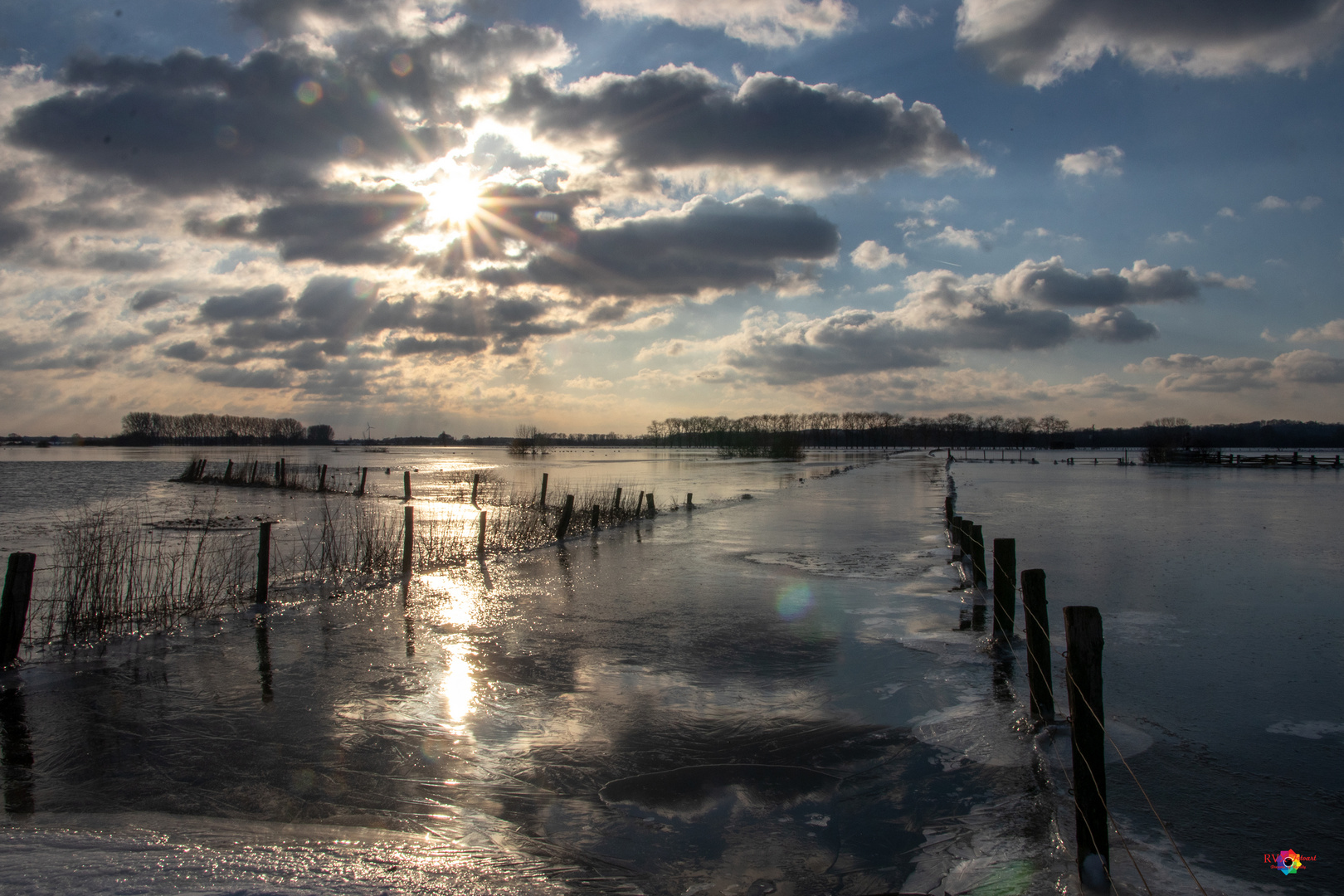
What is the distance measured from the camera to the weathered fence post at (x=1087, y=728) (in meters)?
4.68

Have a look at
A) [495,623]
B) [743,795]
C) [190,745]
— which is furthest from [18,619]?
[743,795]

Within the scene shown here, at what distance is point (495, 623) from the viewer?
11.4 metres

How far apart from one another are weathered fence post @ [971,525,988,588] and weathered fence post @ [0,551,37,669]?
45.8 ft

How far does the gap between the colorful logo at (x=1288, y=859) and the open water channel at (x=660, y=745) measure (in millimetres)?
89

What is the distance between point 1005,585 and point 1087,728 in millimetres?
5705

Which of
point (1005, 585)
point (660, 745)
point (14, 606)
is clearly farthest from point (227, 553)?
point (1005, 585)

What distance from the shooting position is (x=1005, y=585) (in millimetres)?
10250

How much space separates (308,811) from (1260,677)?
10.2m

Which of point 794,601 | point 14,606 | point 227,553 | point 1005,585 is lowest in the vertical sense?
point 227,553

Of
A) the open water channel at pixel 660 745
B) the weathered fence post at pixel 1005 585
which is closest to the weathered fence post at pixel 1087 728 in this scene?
the open water channel at pixel 660 745

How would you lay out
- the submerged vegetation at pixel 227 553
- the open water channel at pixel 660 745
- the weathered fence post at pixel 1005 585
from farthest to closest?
the submerged vegetation at pixel 227 553 < the weathered fence post at pixel 1005 585 < the open water channel at pixel 660 745

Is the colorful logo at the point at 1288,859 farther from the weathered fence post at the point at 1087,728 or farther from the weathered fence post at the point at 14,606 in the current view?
the weathered fence post at the point at 14,606

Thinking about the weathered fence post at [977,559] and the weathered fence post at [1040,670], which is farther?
the weathered fence post at [977,559]

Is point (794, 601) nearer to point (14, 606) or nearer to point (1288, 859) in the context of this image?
point (1288, 859)
